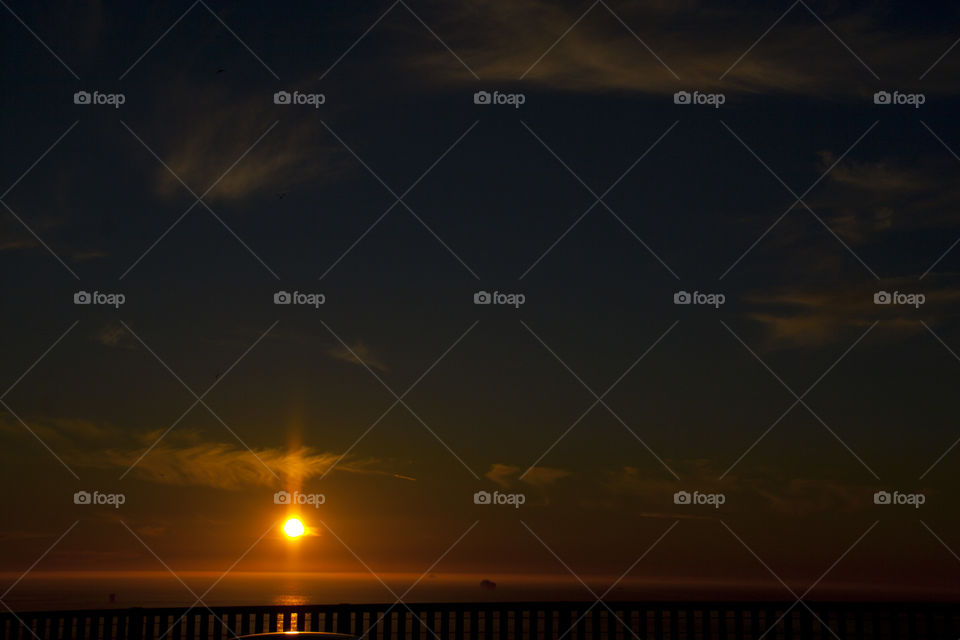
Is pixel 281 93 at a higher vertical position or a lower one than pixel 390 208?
higher

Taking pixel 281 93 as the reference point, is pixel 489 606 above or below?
below

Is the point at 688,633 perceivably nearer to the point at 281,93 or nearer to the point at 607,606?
the point at 607,606

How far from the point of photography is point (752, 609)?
11742 mm

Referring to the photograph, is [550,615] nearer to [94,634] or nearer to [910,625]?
[910,625]

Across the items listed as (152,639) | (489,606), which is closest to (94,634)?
(152,639)

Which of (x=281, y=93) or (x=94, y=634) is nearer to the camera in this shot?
(x=94, y=634)

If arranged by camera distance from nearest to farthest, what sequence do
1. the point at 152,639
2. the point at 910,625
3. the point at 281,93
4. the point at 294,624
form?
the point at 910,625, the point at 152,639, the point at 294,624, the point at 281,93

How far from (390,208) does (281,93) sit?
7.08 feet

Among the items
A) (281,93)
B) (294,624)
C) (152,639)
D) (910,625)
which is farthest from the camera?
(281,93)

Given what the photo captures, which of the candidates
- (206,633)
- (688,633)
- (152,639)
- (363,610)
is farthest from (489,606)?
(152,639)

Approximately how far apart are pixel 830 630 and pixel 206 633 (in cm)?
714

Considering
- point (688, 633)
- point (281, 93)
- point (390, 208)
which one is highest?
point (281, 93)

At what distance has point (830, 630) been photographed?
12211 millimetres

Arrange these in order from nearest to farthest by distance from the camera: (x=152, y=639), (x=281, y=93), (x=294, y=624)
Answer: (x=152, y=639), (x=294, y=624), (x=281, y=93)
